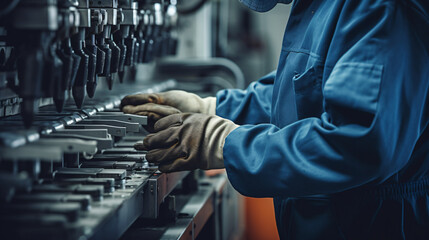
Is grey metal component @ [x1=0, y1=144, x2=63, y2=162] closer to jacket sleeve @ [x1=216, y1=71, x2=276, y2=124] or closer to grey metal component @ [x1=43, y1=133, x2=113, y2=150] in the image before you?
grey metal component @ [x1=43, y1=133, x2=113, y2=150]

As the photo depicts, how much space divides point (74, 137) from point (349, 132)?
67cm

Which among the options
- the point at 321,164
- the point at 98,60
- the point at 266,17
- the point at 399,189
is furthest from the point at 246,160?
the point at 266,17

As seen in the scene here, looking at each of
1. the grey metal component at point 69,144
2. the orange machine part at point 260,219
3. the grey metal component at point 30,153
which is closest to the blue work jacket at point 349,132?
the grey metal component at point 69,144

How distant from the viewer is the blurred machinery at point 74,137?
1009 millimetres

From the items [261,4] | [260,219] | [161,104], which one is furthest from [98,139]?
[260,219]

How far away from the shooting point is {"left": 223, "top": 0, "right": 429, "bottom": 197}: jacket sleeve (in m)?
1.22

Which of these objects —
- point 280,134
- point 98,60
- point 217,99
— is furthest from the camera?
point 217,99

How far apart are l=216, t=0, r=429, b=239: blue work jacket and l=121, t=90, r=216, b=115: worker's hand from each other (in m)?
0.42

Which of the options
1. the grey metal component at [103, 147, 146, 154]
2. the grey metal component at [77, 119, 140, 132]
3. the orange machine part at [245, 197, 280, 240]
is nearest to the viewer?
the grey metal component at [77, 119, 140, 132]

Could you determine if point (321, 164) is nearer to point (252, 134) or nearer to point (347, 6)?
point (252, 134)

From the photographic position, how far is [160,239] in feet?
5.02

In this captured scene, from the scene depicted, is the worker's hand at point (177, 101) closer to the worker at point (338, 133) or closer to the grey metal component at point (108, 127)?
the worker at point (338, 133)

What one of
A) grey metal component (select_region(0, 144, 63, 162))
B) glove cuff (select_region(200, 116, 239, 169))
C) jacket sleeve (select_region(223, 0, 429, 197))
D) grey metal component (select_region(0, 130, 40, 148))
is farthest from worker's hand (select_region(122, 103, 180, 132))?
grey metal component (select_region(0, 144, 63, 162))

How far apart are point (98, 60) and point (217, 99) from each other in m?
0.57
